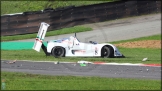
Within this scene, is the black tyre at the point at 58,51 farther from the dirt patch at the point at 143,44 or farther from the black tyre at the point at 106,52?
the dirt patch at the point at 143,44

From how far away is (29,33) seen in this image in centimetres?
3117

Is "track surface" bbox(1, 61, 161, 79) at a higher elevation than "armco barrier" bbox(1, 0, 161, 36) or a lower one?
lower

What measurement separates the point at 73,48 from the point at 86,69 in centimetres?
484

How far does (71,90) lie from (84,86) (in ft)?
2.21

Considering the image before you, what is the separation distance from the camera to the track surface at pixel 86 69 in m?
13.4

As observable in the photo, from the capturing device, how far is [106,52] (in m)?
19.2

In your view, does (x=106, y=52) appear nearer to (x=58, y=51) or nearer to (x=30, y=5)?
(x=58, y=51)

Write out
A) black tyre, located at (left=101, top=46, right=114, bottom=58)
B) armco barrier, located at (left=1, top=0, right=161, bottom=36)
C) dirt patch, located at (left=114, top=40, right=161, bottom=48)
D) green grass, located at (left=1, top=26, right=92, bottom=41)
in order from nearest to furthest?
black tyre, located at (left=101, top=46, right=114, bottom=58), dirt patch, located at (left=114, top=40, right=161, bottom=48), green grass, located at (left=1, top=26, right=92, bottom=41), armco barrier, located at (left=1, top=0, right=161, bottom=36)

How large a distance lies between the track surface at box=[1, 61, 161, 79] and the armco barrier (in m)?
14.4

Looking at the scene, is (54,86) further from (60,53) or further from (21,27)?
(21,27)

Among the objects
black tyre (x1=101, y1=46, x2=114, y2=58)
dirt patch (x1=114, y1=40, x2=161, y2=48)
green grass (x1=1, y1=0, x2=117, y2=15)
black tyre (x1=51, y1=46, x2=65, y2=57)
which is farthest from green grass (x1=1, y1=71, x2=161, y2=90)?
green grass (x1=1, y1=0, x2=117, y2=15)

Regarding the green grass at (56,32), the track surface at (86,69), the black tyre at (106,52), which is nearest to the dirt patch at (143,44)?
the green grass at (56,32)

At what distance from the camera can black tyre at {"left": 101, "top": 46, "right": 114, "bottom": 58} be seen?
752 inches

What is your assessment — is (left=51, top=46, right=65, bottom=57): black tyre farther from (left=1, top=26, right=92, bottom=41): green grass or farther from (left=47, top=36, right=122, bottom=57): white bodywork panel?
(left=1, top=26, right=92, bottom=41): green grass
